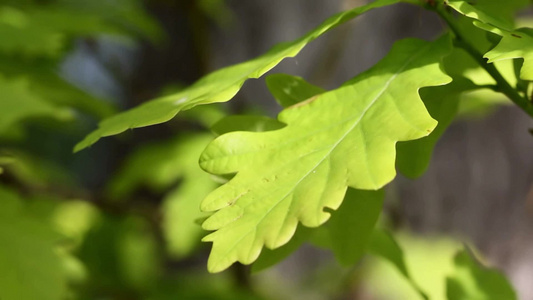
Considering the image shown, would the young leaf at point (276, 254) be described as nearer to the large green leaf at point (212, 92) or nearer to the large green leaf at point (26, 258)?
the large green leaf at point (212, 92)

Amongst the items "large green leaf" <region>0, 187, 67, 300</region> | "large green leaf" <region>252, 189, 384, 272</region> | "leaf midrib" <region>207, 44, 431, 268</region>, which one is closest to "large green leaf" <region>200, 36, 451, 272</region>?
"leaf midrib" <region>207, 44, 431, 268</region>

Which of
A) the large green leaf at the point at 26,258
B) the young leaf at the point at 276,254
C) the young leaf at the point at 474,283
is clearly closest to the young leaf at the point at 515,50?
the young leaf at the point at 276,254

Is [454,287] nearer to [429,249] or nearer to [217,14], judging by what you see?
[429,249]

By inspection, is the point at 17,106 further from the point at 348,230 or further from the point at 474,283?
the point at 474,283

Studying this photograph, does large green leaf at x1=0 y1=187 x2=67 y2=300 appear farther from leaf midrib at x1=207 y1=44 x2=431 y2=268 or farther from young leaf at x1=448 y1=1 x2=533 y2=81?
young leaf at x1=448 y1=1 x2=533 y2=81

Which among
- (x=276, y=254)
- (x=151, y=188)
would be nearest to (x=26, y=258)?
(x=276, y=254)

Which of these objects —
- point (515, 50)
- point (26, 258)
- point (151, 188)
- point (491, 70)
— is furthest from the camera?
point (151, 188)
